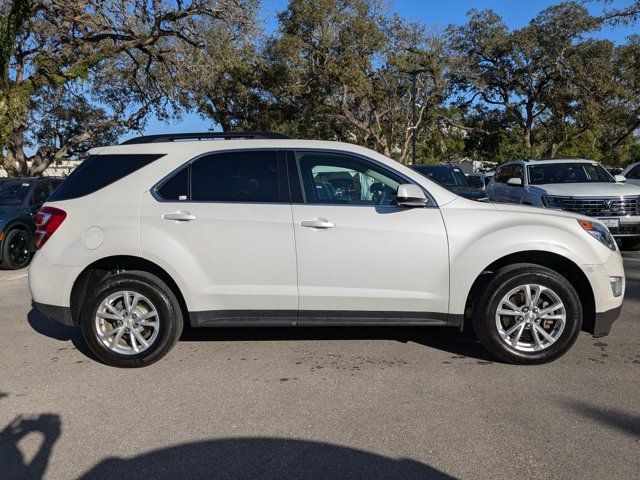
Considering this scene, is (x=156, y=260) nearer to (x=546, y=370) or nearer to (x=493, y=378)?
(x=493, y=378)

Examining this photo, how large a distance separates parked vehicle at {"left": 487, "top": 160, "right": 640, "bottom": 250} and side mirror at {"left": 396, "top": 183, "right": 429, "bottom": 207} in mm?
6352

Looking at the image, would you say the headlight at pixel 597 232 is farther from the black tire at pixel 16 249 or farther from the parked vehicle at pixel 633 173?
the parked vehicle at pixel 633 173

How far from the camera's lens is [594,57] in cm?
3133

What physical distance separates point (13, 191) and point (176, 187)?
23.8ft

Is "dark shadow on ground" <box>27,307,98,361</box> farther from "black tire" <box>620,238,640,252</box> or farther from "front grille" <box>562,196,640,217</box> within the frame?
"black tire" <box>620,238,640,252</box>

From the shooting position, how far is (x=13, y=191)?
10.2 m

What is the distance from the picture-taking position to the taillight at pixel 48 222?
4.52 meters

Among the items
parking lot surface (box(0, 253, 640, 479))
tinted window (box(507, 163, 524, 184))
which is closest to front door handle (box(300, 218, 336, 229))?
parking lot surface (box(0, 253, 640, 479))

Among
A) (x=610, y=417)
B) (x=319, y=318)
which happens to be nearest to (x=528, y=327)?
(x=610, y=417)

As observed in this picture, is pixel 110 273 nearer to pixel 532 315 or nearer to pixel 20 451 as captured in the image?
pixel 20 451

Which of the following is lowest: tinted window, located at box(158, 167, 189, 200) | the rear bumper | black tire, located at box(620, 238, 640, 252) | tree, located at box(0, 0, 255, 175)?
black tire, located at box(620, 238, 640, 252)

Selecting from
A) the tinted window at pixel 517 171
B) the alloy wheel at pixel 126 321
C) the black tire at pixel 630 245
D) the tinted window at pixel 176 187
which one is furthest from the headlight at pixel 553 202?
the alloy wheel at pixel 126 321

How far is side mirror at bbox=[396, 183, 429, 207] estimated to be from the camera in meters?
4.27

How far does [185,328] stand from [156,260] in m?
1.47
